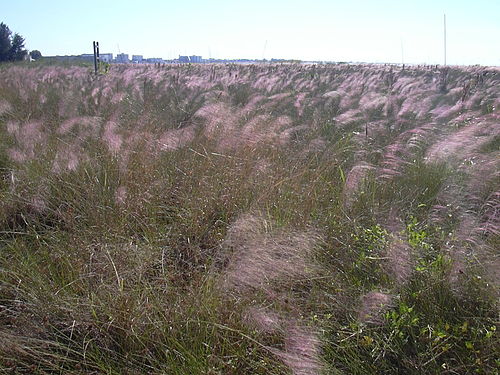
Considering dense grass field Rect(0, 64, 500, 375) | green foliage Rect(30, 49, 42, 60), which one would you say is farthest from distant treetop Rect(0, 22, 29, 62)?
dense grass field Rect(0, 64, 500, 375)

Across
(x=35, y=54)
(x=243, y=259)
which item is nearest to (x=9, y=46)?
(x=35, y=54)

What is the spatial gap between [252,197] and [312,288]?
109 cm

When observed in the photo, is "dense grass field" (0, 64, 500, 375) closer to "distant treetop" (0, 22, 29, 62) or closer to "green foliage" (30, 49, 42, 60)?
"distant treetop" (0, 22, 29, 62)

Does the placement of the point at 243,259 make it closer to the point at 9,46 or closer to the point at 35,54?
the point at 9,46

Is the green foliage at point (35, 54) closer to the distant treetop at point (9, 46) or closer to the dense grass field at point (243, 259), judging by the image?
the distant treetop at point (9, 46)

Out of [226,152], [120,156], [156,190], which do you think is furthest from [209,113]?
[156,190]

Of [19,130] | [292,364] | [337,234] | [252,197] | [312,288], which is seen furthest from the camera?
[19,130]

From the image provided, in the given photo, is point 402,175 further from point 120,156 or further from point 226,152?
point 120,156

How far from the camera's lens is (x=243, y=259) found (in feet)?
6.98

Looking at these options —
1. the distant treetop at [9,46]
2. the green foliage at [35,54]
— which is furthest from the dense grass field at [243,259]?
the green foliage at [35,54]

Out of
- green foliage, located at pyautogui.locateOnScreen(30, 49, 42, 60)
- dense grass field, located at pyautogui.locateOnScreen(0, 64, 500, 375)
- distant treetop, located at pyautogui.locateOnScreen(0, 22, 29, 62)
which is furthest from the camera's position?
green foliage, located at pyautogui.locateOnScreen(30, 49, 42, 60)

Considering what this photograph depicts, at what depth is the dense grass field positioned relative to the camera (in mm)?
1943

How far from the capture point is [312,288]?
2.29m

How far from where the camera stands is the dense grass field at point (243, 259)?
1943mm
